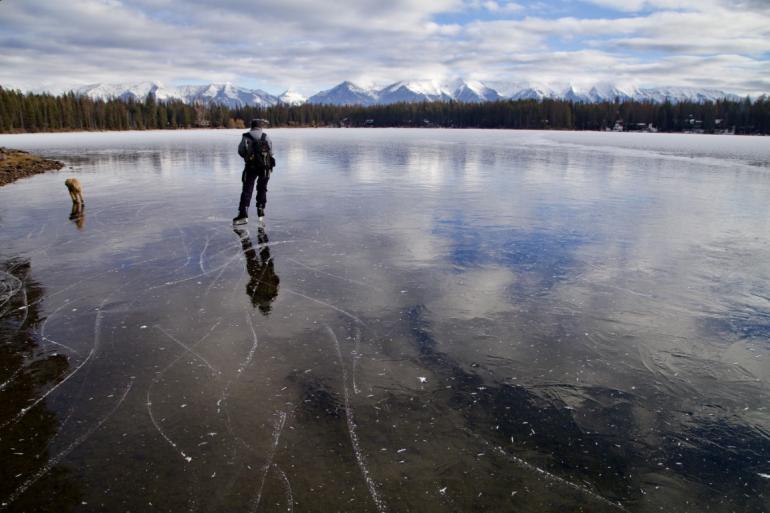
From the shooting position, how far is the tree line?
402 feet

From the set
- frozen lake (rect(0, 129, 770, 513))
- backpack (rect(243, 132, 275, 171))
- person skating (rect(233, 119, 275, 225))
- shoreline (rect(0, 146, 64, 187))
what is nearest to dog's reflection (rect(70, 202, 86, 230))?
frozen lake (rect(0, 129, 770, 513))

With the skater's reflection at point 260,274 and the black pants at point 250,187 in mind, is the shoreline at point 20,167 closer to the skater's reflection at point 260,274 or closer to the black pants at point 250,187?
the black pants at point 250,187

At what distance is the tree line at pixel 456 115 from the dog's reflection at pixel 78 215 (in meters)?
123

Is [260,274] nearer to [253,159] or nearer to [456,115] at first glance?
[253,159]

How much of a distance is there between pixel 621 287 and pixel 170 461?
23.8 feet

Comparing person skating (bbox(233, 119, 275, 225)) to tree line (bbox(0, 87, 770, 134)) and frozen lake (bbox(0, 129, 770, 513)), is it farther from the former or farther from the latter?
tree line (bbox(0, 87, 770, 134))

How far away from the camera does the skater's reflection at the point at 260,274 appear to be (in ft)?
25.4

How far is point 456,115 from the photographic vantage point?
614ft

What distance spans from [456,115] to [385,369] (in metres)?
192

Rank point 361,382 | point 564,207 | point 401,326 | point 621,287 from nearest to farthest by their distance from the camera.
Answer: point 361,382, point 401,326, point 621,287, point 564,207

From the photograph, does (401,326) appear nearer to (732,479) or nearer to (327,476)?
(327,476)

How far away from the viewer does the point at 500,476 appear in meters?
3.95

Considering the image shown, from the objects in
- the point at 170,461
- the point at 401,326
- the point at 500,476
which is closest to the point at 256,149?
the point at 401,326

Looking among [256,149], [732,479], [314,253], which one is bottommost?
[732,479]
